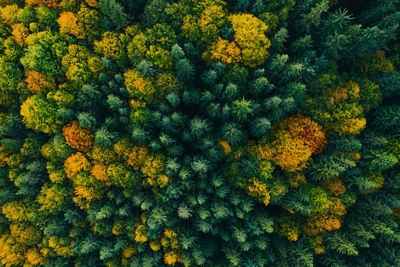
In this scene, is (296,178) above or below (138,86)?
below

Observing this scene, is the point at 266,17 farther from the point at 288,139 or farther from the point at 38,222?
the point at 38,222

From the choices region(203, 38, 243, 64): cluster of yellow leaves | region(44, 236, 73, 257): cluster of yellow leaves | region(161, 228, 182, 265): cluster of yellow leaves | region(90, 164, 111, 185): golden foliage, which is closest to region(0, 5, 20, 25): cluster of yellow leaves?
region(90, 164, 111, 185): golden foliage

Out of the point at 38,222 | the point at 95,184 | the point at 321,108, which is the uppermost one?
the point at 321,108

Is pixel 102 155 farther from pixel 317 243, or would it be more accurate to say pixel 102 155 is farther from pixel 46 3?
pixel 317 243

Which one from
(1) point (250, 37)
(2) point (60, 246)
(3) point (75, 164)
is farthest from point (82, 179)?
(1) point (250, 37)

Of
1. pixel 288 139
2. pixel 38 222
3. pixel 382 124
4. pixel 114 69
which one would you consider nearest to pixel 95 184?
pixel 38 222
